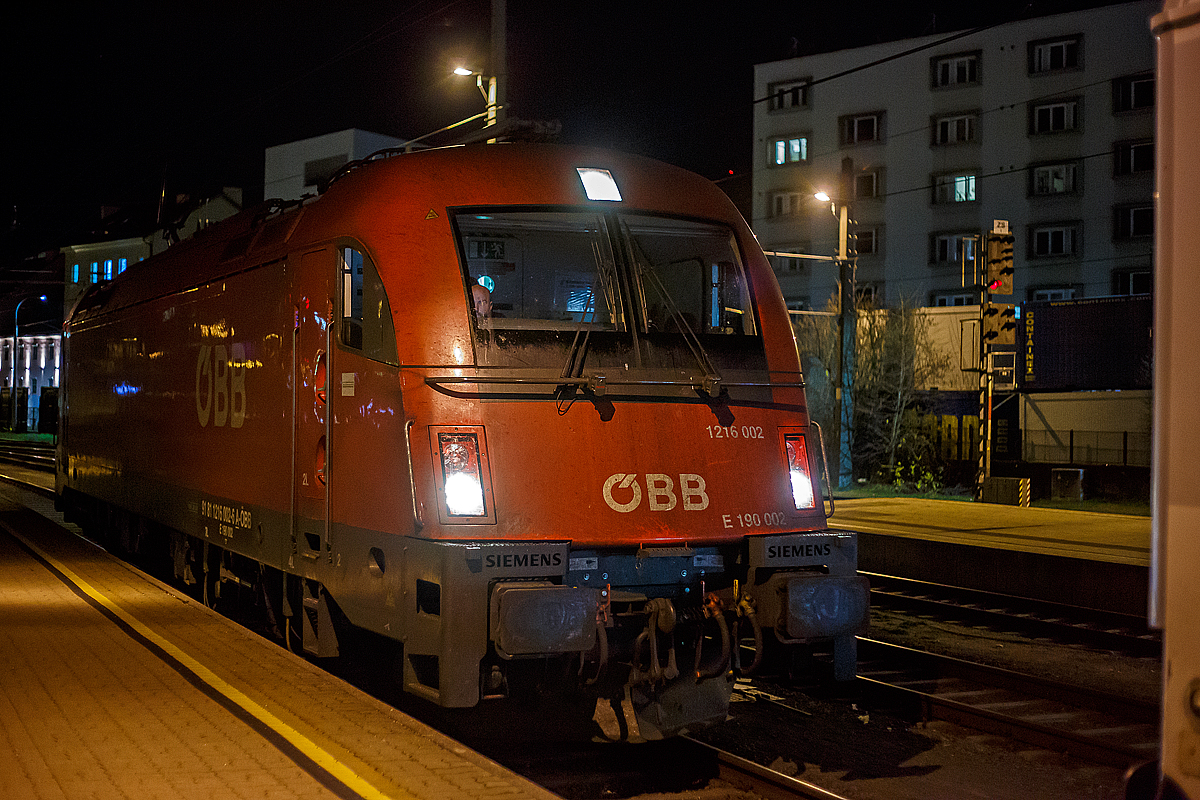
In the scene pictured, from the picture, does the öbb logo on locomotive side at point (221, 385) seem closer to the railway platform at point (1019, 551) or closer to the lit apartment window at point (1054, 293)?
the railway platform at point (1019, 551)

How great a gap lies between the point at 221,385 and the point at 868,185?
145 feet

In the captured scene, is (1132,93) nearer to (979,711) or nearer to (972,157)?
(972,157)

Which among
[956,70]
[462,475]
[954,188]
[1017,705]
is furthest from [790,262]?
[462,475]

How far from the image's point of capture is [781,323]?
7.82 m

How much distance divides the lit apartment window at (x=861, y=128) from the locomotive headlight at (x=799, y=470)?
45.8 m

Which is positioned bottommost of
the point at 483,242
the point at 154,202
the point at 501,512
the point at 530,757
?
the point at 530,757

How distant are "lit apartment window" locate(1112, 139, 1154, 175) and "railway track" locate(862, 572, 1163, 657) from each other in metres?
34.9

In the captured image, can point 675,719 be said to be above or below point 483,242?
below

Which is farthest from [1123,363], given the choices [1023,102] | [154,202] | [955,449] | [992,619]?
[154,202]

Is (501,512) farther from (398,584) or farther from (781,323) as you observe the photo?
(781,323)

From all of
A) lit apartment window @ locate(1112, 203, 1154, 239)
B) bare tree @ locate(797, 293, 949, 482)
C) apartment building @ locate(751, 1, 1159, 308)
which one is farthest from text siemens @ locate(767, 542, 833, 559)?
lit apartment window @ locate(1112, 203, 1154, 239)

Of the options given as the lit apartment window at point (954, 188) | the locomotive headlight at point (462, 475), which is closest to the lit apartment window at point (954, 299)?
the lit apartment window at point (954, 188)

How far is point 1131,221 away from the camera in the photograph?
44594mm

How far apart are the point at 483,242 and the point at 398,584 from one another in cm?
207
